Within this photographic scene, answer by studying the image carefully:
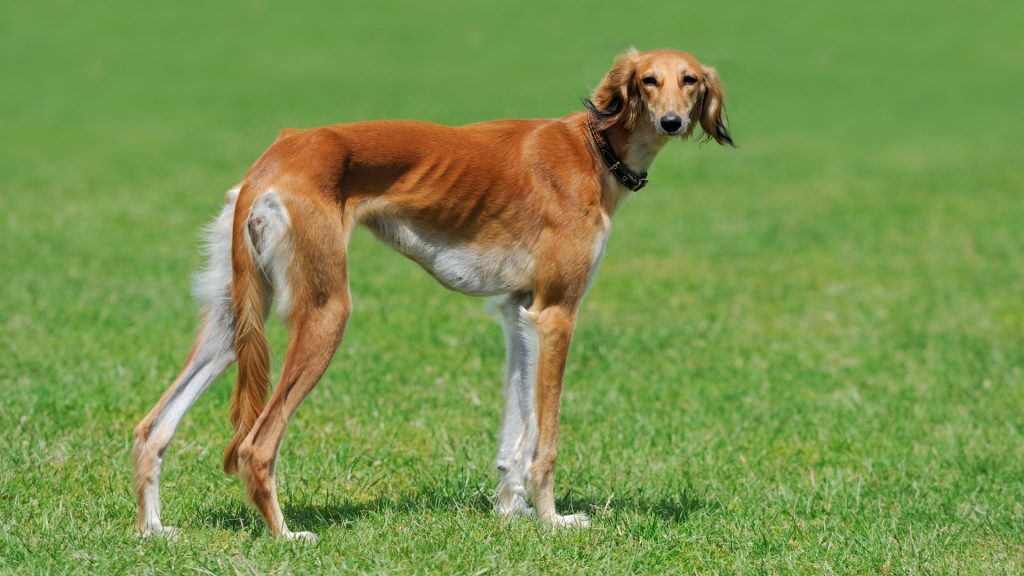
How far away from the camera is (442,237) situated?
5.34 meters

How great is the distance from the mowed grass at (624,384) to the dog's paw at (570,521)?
74 millimetres

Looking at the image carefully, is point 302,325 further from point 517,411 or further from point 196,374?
point 517,411

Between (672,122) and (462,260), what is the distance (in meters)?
1.05

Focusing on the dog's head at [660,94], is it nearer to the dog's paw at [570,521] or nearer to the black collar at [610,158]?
the black collar at [610,158]

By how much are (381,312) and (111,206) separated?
6530mm

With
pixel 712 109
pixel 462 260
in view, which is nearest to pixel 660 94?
pixel 712 109

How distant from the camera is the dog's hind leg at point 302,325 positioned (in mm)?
4820

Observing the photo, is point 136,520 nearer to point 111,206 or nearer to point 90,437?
point 90,437

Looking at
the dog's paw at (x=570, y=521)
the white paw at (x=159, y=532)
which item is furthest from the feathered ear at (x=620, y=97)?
the white paw at (x=159, y=532)

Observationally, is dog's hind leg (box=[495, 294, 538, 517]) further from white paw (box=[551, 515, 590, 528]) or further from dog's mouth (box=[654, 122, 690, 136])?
dog's mouth (box=[654, 122, 690, 136])

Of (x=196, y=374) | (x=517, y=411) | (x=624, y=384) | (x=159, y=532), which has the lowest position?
(x=624, y=384)

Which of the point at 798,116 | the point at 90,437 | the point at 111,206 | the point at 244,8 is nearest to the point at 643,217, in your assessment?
the point at 111,206

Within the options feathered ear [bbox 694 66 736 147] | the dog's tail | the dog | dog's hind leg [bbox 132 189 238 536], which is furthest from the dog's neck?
dog's hind leg [bbox 132 189 238 536]

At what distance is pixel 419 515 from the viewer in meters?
5.36
